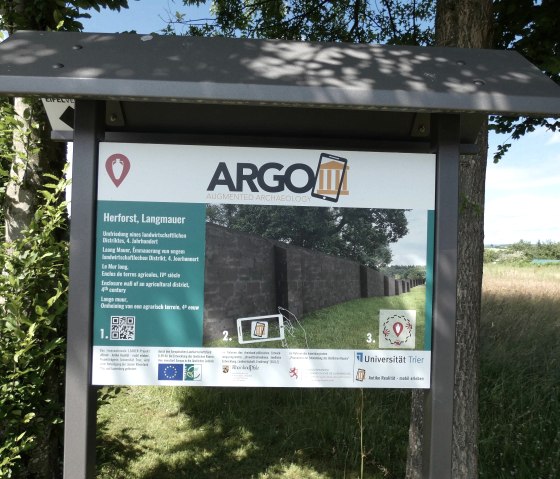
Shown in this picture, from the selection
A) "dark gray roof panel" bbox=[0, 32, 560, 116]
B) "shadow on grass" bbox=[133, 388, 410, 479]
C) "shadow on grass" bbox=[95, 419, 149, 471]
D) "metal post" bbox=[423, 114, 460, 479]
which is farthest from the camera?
"shadow on grass" bbox=[133, 388, 410, 479]

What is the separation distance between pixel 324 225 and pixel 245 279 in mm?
486

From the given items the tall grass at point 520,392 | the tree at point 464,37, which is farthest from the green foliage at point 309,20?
the tall grass at point 520,392

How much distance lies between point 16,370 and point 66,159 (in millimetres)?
1491

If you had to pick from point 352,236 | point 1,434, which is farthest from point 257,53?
point 1,434

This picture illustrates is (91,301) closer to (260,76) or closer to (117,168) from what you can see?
(117,168)

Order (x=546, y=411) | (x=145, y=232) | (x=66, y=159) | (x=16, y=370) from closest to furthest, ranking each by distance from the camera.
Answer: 1. (x=145, y=232)
2. (x=16, y=370)
3. (x=66, y=159)
4. (x=546, y=411)

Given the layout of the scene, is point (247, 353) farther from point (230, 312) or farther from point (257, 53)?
point (257, 53)

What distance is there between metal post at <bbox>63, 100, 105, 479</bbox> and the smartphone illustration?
729 millimetres

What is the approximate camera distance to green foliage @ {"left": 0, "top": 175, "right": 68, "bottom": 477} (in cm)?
288

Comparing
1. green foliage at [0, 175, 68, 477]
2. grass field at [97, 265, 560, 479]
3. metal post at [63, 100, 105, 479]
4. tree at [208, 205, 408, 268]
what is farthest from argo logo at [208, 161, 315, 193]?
grass field at [97, 265, 560, 479]

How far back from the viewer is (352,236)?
254 cm

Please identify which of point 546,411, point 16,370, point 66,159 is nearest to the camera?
point 16,370

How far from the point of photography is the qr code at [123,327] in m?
2.43

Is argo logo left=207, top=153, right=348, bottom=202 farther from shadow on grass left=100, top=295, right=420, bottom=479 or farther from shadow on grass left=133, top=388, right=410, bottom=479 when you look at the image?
shadow on grass left=133, top=388, right=410, bottom=479
